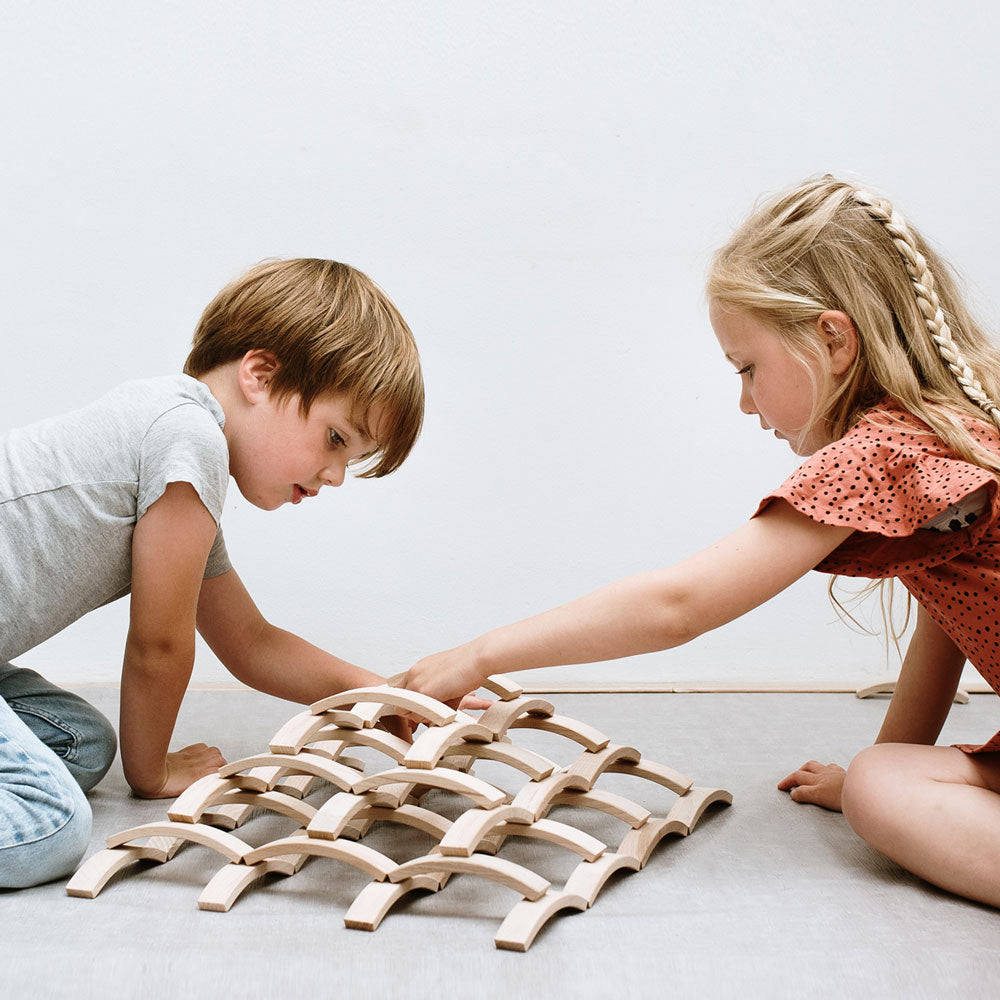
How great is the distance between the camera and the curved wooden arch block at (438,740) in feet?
2.43

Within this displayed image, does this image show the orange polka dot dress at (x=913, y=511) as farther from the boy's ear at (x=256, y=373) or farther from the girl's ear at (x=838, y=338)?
the boy's ear at (x=256, y=373)

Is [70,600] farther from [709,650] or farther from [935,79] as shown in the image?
[935,79]

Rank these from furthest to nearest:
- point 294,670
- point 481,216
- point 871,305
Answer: point 481,216 < point 294,670 < point 871,305

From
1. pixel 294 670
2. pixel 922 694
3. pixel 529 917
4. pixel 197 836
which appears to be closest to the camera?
pixel 529 917

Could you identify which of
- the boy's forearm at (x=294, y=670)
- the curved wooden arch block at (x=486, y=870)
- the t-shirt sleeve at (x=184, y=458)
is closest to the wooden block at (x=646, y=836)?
the curved wooden arch block at (x=486, y=870)

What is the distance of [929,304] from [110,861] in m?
0.81

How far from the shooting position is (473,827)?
0.72 m

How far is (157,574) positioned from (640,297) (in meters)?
0.91

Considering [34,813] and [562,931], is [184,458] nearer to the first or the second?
[34,813]

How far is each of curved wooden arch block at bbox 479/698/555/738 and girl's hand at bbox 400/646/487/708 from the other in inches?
1.1

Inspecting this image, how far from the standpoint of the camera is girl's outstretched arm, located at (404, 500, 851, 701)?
807 mm

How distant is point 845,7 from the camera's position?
1.55m

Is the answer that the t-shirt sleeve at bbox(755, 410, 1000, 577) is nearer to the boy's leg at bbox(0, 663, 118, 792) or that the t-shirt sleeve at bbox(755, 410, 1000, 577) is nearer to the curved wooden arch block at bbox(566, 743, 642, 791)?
the curved wooden arch block at bbox(566, 743, 642, 791)

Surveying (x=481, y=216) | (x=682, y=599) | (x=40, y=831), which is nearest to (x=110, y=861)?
(x=40, y=831)
